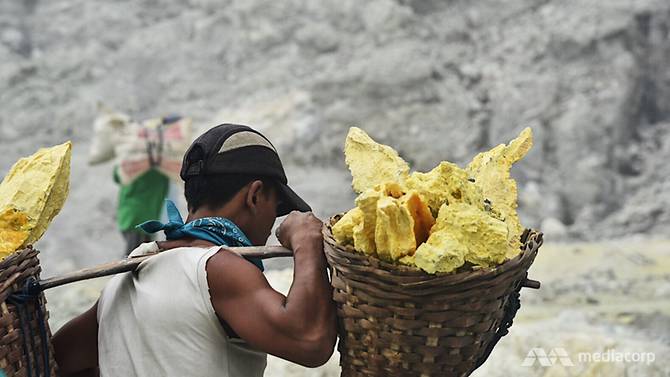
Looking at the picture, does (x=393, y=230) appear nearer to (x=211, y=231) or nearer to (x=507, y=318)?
(x=507, y=318)

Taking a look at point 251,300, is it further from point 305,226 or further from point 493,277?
point 493,277

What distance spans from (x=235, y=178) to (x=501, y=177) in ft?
1.49

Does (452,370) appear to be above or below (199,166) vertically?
below

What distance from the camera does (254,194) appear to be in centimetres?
160

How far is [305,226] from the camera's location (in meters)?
1.50

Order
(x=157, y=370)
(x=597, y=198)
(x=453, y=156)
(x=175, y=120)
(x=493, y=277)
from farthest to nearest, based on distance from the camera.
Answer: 1. (x=453, y=156)
2. (x=597, y=198)
3. (x=175, y=120)
4. (x=157, y=370)
5. (x=493, y=277)

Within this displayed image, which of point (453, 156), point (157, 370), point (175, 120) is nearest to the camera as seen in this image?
point (157, 370)

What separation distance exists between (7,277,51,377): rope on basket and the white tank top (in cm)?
13

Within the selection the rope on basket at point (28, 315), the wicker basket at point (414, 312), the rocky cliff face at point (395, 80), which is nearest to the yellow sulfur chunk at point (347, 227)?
the wicker basket at point (414, 312)

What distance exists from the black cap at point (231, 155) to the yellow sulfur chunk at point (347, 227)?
280 mm

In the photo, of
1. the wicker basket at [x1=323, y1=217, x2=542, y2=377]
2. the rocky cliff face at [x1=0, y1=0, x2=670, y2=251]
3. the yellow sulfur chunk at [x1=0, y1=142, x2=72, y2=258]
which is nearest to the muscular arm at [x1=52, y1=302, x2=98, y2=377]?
the yellow sulfur chunk at [x1=0, y1=142, x2=72, y2=258]

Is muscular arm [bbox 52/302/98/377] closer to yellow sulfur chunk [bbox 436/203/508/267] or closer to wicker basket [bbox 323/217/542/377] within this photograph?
wicker basket [bbox 323/217/542/377]

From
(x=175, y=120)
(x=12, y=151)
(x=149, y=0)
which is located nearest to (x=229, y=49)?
(x=149, y=0)

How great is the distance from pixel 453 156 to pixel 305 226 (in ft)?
16.0
